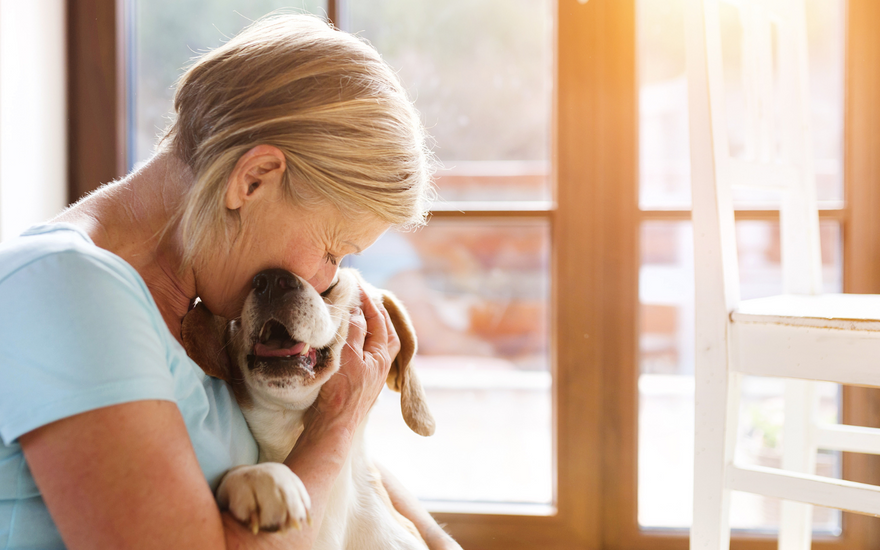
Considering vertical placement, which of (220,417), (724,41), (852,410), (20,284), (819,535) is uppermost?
(724,41)

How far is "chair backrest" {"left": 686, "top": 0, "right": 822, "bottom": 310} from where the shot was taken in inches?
42.8

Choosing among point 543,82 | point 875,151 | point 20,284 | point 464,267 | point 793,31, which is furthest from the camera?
point 464,267

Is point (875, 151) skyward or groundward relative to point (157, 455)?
Result: skyward

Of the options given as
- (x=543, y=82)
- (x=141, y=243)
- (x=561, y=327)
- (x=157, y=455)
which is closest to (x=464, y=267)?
(x=561, y=327)

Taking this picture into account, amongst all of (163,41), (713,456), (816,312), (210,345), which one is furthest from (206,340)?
(163,41)

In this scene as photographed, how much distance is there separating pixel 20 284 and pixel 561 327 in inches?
48.1

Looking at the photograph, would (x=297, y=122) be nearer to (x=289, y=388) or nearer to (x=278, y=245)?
(x=278, y=245)

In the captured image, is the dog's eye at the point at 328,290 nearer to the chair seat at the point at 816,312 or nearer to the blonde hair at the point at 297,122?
the blonde hair at the point at 297,122

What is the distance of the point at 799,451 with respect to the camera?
1330 mm

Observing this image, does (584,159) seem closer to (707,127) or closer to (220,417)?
(707,127)

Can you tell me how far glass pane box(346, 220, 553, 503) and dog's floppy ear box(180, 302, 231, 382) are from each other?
2.71ft

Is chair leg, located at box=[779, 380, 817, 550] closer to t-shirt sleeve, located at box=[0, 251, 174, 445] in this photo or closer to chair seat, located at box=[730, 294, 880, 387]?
chair seat, located at box=[730, 294, 880, 387]

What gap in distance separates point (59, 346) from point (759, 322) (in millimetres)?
1004

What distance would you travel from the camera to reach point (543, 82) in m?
1.70
